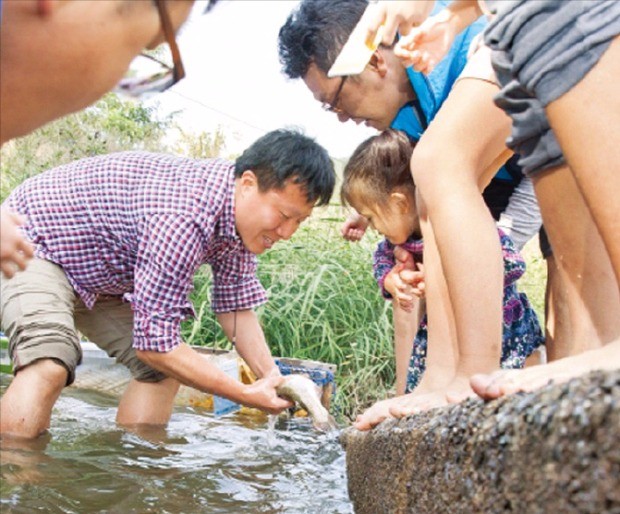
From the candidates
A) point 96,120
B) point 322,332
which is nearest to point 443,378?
point 322,332

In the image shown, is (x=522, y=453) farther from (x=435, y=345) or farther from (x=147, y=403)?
(x=147, y=403)

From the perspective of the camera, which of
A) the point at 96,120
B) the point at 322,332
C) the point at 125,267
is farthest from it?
the point at 96,120

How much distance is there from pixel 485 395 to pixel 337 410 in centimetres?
354

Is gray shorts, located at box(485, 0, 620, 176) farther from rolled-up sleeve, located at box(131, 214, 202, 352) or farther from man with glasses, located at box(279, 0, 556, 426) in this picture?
rolled-up sleeve, located at box(131, 214, 202, 352)

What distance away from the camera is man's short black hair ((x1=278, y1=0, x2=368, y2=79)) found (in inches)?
135

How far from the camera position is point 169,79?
1.57m

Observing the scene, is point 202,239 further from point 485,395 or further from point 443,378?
point 485,395

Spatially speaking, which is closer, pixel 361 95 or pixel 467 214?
pixel 467 214

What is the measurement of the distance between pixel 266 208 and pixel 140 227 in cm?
55

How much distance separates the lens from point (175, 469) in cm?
329

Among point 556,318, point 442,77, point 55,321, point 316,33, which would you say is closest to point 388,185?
point 442,77

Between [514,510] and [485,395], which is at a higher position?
[485,395]

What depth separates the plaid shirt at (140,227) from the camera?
366cm

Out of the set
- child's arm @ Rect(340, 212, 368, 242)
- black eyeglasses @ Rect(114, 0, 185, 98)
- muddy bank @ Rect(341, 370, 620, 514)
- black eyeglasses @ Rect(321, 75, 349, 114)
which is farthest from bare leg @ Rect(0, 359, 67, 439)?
black eyeglasses @ Rect(114, 0, 185, 98)
